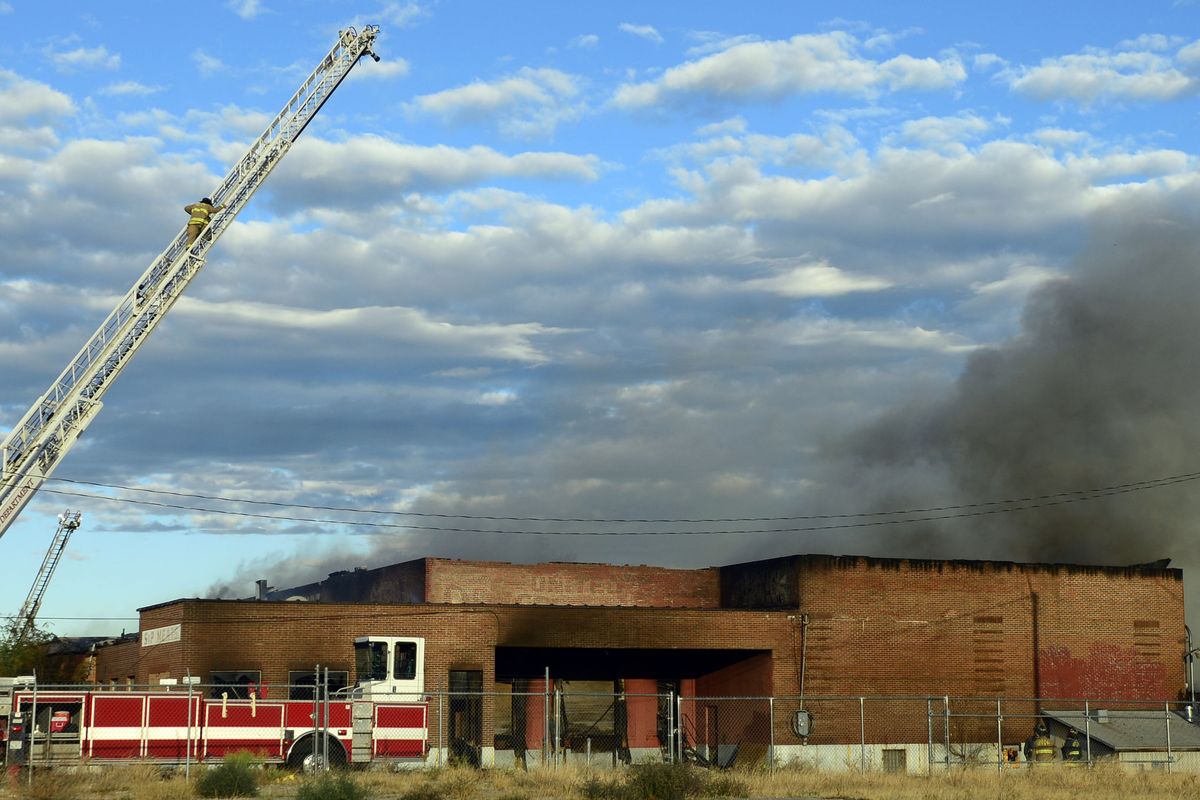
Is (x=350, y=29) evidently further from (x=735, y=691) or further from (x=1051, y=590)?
(x=1051, y=590)

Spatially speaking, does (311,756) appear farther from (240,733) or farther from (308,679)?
(308,679)

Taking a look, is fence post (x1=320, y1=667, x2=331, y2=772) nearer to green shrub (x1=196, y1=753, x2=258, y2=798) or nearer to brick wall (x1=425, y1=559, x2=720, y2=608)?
green shrub (x1=196, y1=753, x2=258, y2=798)

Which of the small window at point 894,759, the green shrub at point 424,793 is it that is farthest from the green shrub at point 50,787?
the small window at point 894,759

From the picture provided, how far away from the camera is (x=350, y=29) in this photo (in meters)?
46.3

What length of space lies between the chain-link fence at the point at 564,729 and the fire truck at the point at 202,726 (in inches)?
1.0

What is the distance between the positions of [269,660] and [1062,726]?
23314 millimetres

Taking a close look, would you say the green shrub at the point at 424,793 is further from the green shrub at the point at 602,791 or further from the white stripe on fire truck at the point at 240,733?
the white stripe on fire truck at the point at 240,733

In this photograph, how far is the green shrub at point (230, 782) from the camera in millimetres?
21625

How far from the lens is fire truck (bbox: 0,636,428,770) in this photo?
23594mm

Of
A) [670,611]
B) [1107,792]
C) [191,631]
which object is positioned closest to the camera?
[1107,792]

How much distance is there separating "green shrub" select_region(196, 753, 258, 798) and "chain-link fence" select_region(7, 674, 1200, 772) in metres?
2.21

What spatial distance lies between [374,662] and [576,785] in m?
7.47

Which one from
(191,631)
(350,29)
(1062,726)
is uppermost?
(350,29)

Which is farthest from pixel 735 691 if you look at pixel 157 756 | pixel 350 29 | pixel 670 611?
pixel 350 29
